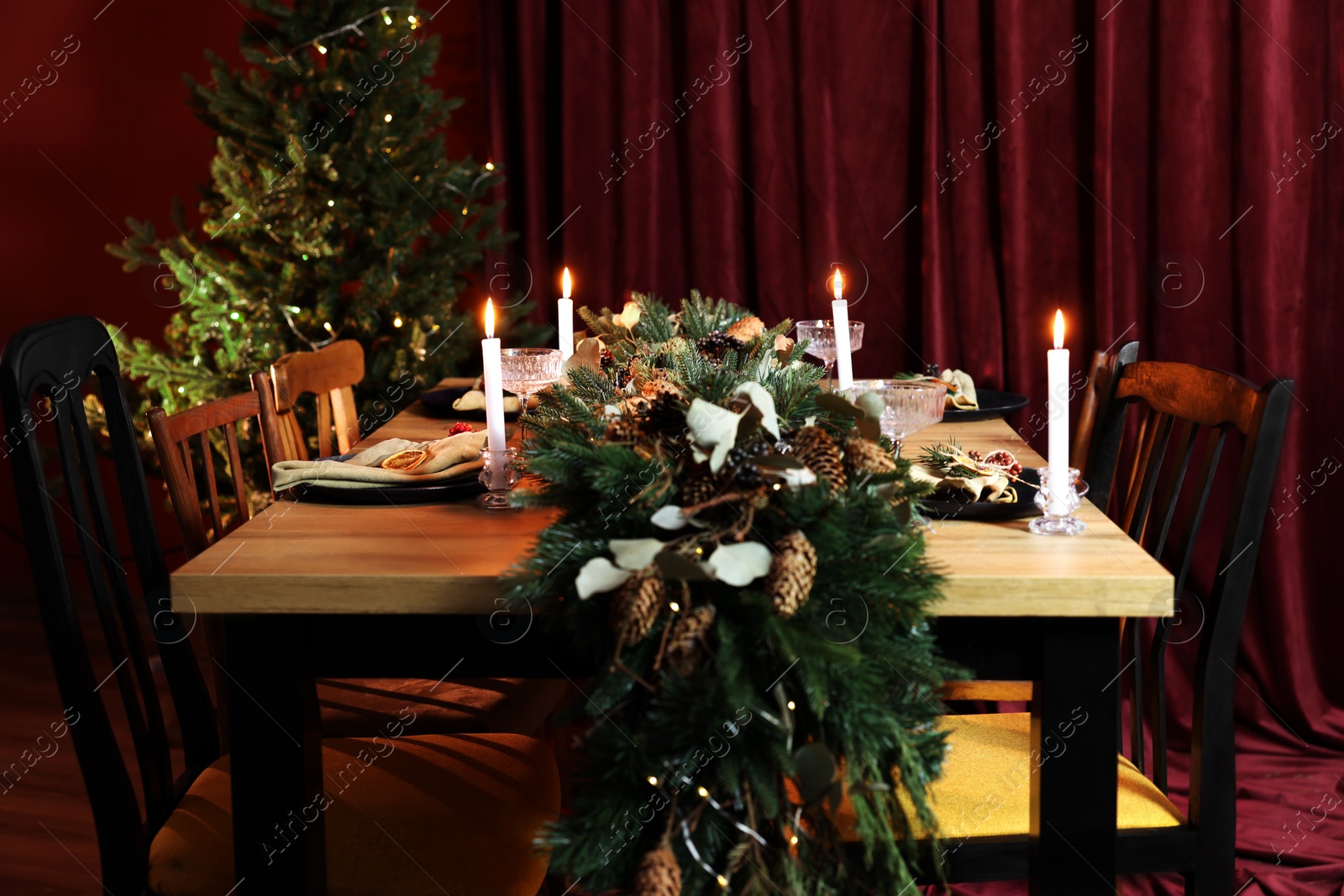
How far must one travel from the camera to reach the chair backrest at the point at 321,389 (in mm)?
1816

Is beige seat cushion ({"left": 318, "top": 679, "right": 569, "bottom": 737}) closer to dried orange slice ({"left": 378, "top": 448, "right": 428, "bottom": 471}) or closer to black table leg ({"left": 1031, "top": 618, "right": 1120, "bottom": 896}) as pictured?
dried orange slice ({"left": 378, "top": 448, "right": 428, "bottom": 471})

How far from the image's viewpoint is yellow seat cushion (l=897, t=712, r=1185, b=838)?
1231 millimetres

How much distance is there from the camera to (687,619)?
84 cm

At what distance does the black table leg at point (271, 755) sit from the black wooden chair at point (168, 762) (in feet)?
0.04

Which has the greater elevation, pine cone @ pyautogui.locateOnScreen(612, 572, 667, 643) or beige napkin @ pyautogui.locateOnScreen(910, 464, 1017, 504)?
pine cone @ pyautogui.locateOnScreen(612, 572, 667, 643)

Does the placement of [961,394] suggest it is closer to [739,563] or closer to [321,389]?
[321,389]

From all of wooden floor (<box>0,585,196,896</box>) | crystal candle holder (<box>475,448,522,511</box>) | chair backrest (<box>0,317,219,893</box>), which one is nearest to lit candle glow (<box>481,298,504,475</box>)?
crystal candle holder (<box>475,448,522,511</box>)

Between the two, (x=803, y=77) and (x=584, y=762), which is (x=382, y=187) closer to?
(x=803, y=77)

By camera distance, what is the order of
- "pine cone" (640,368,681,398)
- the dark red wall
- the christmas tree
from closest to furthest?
"pine cone" (640,368,681,398)
the christmas tree
the dark red wall

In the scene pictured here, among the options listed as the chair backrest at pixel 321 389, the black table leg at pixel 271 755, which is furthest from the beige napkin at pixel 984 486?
the chair backrest at pixel 321 389

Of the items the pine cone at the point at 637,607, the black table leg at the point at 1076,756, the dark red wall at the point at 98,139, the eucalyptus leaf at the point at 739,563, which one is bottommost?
the black table leg at the point at 1076,756

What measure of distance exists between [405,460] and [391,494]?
130 millimetres

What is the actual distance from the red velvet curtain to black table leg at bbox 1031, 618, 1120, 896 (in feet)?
4.51

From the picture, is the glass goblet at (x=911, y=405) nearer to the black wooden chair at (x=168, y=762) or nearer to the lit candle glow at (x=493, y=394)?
the lit candle glow at (x=493, y=394)
